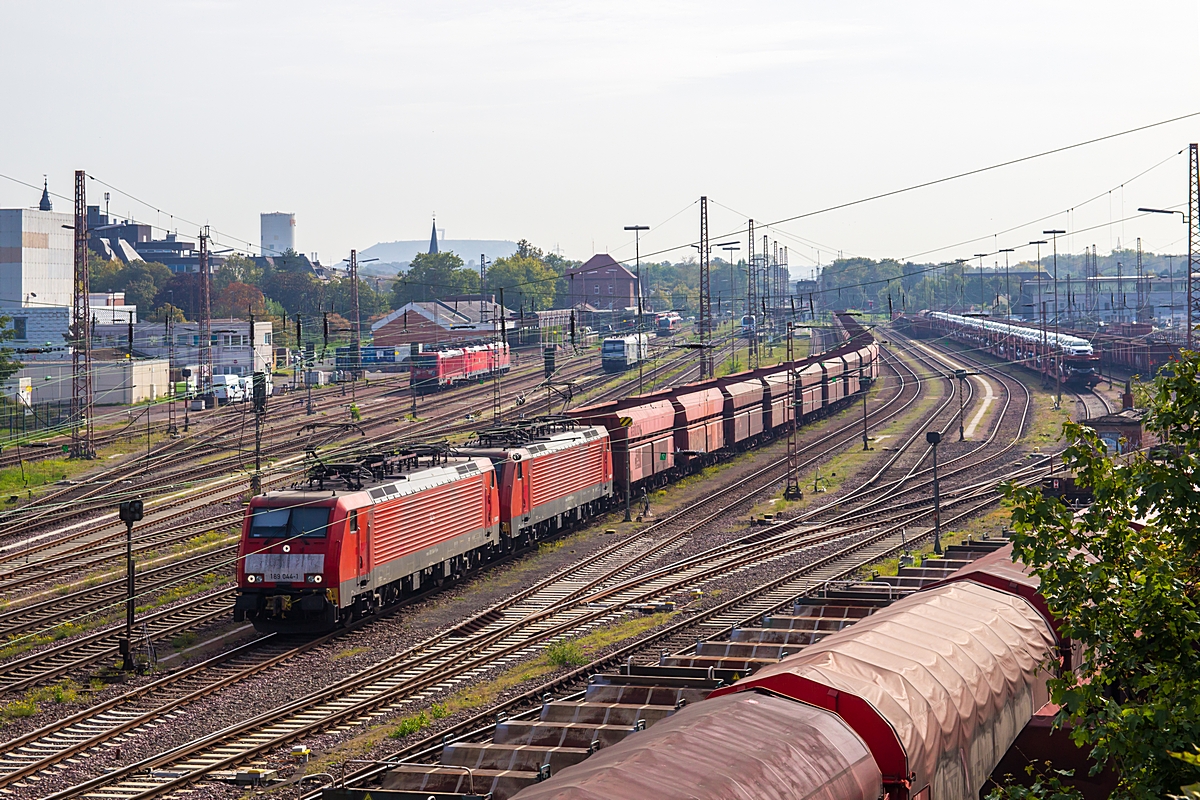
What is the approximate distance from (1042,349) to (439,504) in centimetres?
6648

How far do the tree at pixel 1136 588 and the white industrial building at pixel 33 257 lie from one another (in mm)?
99046

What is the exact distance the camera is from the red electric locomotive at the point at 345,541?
84.8ft

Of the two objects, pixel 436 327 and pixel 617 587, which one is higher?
pixel 436 327

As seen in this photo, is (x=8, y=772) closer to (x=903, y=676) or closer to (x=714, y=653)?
(x=714, y=653)

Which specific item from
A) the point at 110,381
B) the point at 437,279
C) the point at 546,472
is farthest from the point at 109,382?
the point at 437,279

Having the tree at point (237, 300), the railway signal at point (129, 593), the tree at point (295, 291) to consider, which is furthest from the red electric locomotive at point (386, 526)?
the tree at point (295, 291)

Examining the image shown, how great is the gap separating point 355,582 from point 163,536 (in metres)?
14.4

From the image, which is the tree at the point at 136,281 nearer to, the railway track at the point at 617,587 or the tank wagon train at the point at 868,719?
the railway track at the point at 617,587

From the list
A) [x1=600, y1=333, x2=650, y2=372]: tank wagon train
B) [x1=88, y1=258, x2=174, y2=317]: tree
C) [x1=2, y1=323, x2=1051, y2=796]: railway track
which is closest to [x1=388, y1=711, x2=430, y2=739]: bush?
[x1=2, y1=323, x2=1051, y2=796]: railway track

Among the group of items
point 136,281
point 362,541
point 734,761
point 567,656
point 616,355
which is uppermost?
point 136,281

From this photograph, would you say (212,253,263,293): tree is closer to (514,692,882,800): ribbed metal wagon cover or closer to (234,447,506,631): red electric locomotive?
(234,447,506,631): red electric locomotive

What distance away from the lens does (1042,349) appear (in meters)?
86.6

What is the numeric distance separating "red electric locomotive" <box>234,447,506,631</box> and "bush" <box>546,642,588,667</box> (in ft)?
15.7

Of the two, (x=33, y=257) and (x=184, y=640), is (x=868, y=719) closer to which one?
(x=184, y=640)
